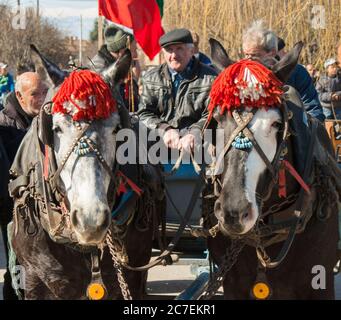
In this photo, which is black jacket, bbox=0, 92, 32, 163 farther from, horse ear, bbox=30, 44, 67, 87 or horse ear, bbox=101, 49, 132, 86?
horse ear, bbox=101, 49, 132, 86

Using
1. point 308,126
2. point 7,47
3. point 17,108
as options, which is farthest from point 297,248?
point 7,47

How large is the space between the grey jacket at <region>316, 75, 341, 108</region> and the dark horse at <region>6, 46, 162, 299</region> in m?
8.74

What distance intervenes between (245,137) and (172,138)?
39.5 inches

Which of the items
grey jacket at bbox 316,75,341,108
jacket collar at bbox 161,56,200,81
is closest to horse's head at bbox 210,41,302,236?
jacket collar at bbox 161,56,200,81

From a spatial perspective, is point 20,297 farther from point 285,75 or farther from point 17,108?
point 285,75

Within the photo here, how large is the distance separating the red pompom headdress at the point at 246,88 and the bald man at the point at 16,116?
6.72 feet

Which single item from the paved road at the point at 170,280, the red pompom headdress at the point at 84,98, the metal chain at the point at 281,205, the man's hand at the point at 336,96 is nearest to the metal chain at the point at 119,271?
the red pompom headdress at the point at 84,98

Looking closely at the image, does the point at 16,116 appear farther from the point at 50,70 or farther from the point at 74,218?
the point at 74,218

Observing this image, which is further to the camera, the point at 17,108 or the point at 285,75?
the point at 17,108

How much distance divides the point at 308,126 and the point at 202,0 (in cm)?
1505

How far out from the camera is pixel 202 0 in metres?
19.7

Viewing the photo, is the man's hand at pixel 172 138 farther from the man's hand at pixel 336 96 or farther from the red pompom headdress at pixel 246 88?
the man's hand at pixel 336 96

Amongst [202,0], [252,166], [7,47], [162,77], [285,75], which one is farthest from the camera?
[7,47]

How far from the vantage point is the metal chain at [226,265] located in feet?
15.9
